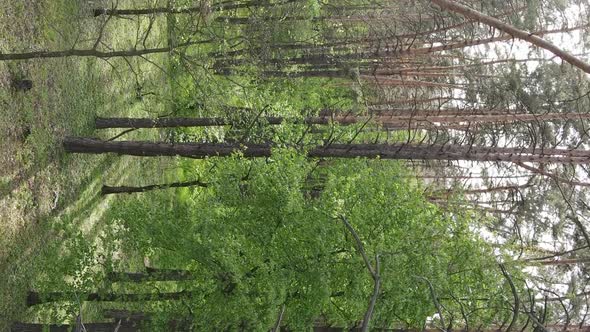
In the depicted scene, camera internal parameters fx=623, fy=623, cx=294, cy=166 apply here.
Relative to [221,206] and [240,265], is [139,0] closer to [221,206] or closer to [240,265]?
[221,206]

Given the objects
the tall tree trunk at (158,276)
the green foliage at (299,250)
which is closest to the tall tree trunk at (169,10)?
the green foliage at (299,250)

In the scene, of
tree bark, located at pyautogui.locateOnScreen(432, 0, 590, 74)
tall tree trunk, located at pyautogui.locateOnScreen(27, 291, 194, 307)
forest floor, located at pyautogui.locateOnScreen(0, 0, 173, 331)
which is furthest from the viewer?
forest floor, located at pyautogui.locateOnScreen(0, 0, 173, 331)

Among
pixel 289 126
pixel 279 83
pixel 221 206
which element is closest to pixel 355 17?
pixel 279 83

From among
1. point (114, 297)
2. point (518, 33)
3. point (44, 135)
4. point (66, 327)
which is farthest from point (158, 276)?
point (518, 33)

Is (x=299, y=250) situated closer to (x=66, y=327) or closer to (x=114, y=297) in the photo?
(x=114, y=297)

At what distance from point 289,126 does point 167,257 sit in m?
3.99

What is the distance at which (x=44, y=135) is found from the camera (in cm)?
1110

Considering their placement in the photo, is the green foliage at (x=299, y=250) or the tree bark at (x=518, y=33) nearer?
the tree bark at (x=518, y=33)

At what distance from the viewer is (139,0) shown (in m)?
15.7

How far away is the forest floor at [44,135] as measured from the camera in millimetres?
9883

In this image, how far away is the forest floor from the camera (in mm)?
9883

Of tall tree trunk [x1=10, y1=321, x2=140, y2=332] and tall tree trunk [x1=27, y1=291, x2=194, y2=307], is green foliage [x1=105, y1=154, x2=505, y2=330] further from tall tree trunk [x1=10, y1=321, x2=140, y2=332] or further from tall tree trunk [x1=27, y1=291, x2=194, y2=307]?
tall tree trunk [x1=10, y1=321, x2=140, y2=332]

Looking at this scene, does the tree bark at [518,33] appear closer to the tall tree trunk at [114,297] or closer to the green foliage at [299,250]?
the green foliage at [299,250]

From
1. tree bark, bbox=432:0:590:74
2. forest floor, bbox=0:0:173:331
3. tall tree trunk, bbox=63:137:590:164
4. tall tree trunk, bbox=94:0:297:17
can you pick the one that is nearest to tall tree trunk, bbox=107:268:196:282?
forest floor, bbox=0:0:173:331
